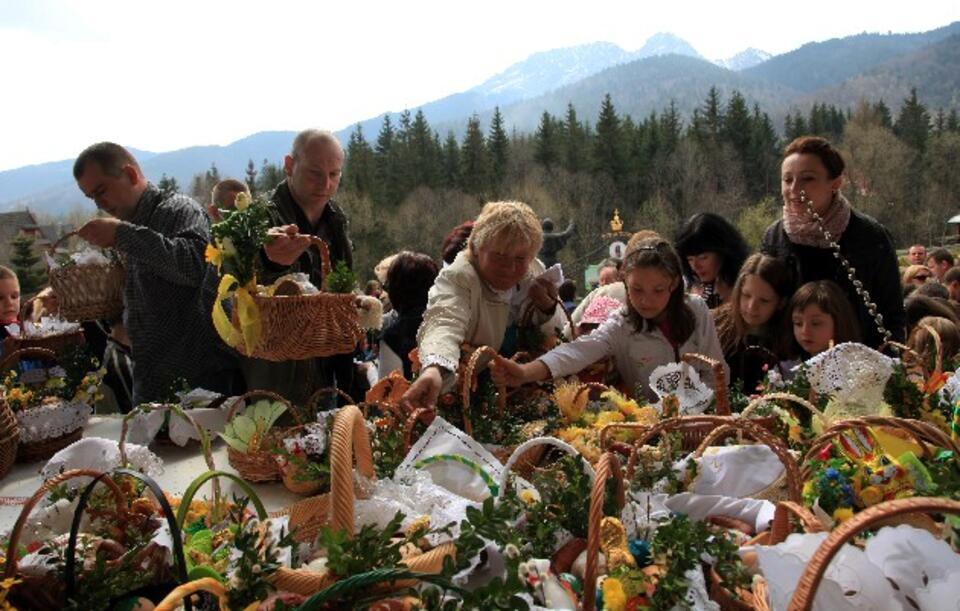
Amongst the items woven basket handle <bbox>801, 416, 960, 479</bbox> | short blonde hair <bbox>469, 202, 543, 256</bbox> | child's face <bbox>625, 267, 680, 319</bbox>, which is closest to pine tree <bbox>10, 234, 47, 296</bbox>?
short blonde hair <bbox>469, 202, 543, 256</bbox>

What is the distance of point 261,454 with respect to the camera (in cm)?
221

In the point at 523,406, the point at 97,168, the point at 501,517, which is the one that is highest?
the point at 97,168

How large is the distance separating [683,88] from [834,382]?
615 ft

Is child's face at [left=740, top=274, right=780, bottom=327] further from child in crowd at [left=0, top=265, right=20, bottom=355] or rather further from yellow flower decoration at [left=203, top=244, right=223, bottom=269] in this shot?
child in crowd at [left=0, top=265, right=20, bottom=355]

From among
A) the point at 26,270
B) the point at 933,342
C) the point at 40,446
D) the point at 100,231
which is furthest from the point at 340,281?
the point at 26,270

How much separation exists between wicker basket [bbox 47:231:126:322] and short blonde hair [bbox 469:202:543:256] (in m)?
1.63

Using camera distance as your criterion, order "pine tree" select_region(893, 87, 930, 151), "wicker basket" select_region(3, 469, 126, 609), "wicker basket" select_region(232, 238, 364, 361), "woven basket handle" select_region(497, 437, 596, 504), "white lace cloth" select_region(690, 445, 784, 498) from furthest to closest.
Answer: "pine tree" select_region(893, 87, 930, 151) → "wicker basket" select_region(232, 238, 364, 361) → "white lace cloth" select_region(690, 445, 784, 498) → "woven basket handle" select_region(497, 437, 596, 504) → "wicker basket" select_region(3, 469, 126, 609)

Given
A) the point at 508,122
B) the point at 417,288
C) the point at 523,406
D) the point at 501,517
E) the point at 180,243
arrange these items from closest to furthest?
1. the point at 501,517
2. the point at 523,406
3. the point at 180,243
4. the point at 417,288
5. the point at 508,122

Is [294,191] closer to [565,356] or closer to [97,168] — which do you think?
[97,168]

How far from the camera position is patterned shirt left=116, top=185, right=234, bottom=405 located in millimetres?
2951

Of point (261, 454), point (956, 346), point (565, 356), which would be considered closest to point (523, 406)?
point (565, 356)

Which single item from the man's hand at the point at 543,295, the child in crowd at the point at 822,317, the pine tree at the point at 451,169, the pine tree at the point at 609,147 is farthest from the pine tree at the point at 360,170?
the child in crowd at the point at 822,317

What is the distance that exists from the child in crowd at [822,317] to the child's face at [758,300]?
138 millimetres

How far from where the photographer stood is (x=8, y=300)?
4316 mm
